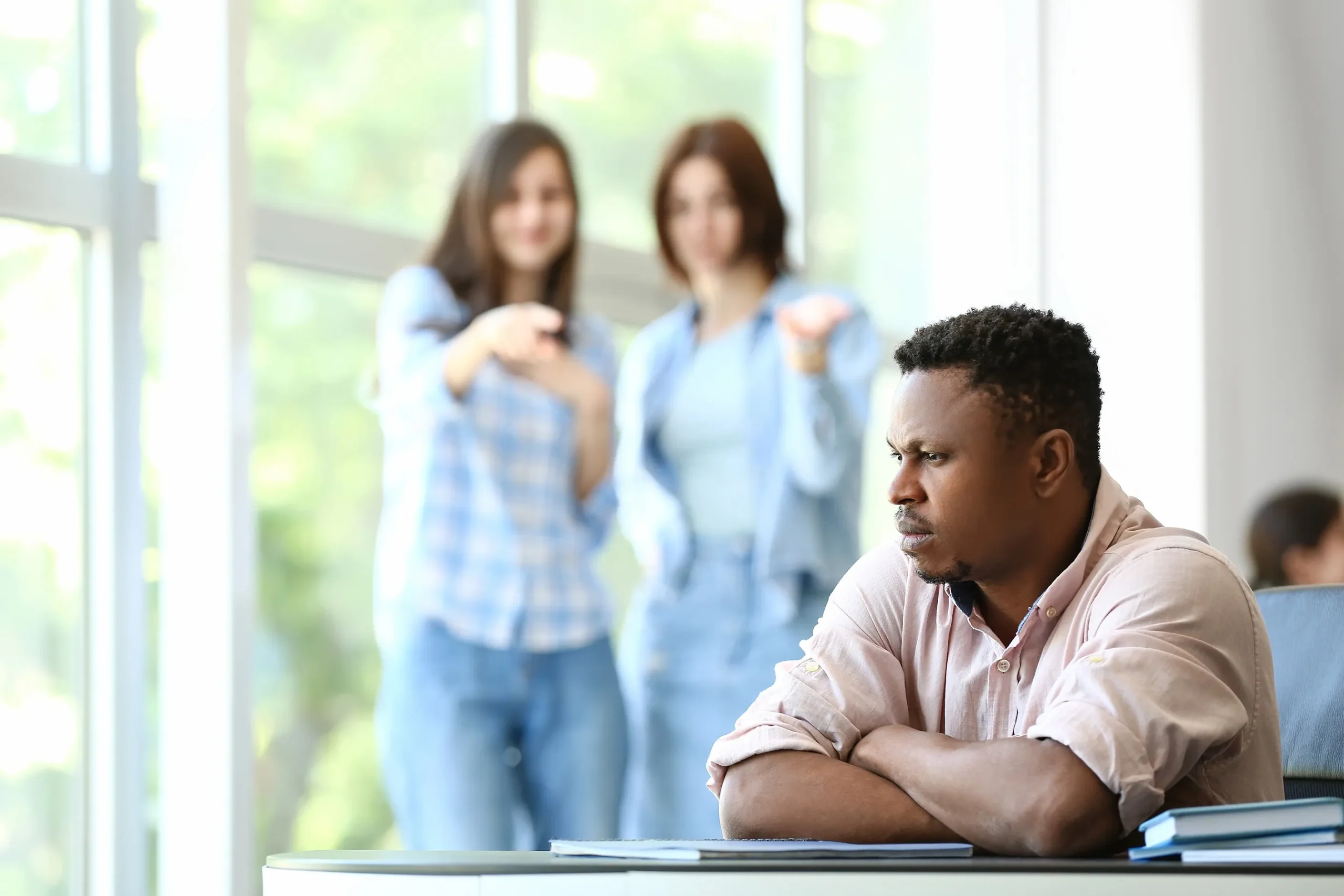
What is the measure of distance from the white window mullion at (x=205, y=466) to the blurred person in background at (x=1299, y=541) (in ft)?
8.80

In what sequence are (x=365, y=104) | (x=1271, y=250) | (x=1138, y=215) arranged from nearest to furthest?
1. (x=365, y=104)
2. (x=1138, y=215)
3. (x=1271, y=250)

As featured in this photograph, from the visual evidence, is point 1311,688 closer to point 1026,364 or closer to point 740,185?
point 1026,364

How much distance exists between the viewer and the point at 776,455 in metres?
3.27

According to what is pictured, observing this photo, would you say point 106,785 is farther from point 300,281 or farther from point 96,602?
point 300,281

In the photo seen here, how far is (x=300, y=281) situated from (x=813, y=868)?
220 cm

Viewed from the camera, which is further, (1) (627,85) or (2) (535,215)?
(1) (627,85)

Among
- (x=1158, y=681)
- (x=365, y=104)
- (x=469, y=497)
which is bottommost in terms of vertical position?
(x=1158, y=681)

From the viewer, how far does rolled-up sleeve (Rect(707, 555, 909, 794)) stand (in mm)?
1370

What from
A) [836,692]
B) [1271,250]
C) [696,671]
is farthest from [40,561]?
[1271,250]

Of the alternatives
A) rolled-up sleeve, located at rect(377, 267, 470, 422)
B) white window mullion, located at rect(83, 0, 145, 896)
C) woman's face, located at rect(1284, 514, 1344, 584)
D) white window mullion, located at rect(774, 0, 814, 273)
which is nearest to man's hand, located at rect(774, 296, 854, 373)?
rolled-up sleeve, located at rect(377, 267, 470, 422)

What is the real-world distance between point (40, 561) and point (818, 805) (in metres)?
1.56

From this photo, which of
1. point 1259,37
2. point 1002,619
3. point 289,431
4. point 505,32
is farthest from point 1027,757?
point 1259,37

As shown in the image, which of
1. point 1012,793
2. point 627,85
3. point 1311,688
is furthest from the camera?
point 627,85

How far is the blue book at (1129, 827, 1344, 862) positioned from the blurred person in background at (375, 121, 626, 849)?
1.92 metres
